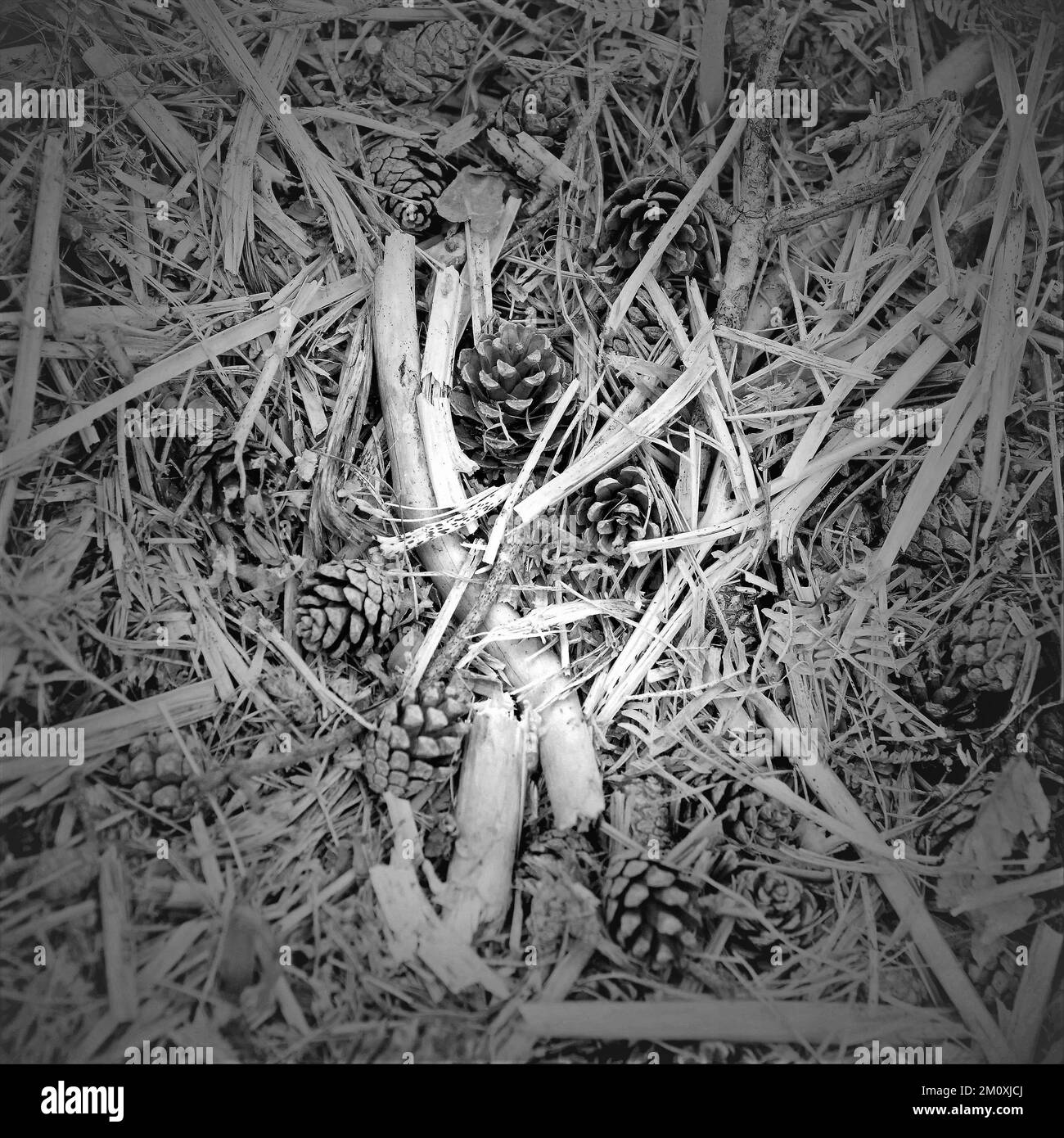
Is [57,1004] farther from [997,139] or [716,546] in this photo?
[997,139]

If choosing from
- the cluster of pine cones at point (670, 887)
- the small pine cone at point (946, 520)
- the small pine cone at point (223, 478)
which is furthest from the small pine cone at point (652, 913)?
the small pine cone at point (223, 478)

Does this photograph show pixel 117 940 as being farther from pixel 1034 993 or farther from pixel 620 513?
pixel 1034 993

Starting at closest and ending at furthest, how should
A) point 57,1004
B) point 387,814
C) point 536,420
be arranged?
point 57,1004, point 387,814, point 536,420

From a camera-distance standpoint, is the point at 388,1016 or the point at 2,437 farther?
the point at 2,437

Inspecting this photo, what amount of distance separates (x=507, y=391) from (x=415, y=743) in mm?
547

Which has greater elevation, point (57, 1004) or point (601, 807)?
point (601, 807)

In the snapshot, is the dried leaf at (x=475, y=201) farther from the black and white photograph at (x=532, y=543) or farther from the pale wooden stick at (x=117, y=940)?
the pale wooden stick at (x=117, y=940)

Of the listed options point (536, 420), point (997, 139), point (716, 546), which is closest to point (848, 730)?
point (716, 546)

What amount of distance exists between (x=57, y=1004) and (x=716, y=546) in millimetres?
1123

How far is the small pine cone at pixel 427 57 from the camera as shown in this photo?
4.53 feet

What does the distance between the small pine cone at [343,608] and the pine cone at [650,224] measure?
2.21 ft

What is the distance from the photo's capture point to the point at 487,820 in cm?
Answer: 120

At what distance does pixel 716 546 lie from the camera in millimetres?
1364
